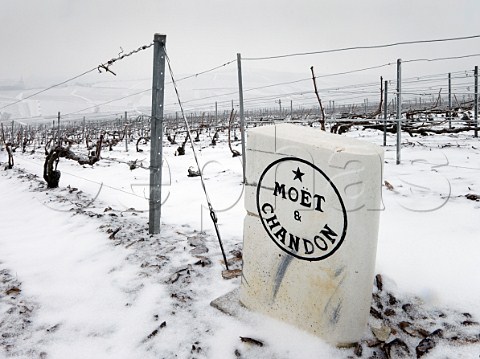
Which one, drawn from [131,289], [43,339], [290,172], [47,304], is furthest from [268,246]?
[47,304]

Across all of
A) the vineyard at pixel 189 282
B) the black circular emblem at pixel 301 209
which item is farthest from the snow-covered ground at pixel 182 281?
the black circular emblem at pixel 301 209

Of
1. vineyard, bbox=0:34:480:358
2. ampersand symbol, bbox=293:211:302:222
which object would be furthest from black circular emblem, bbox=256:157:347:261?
vineyard, bbox=0:34:480:358

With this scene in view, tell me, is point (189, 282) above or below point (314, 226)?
below

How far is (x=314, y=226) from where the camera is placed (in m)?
1.60

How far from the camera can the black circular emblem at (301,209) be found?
1.54 metres

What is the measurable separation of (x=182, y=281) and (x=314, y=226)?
1.12 m

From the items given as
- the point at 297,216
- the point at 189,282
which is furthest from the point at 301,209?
the point at 189,282

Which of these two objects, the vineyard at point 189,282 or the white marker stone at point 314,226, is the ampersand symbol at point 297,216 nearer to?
the white marker stone at point 314,226

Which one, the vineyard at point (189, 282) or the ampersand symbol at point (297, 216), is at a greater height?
the ampersand symbol at point (297, 216)

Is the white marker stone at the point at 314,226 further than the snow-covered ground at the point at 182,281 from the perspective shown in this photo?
No

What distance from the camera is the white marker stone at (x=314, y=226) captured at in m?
1.50

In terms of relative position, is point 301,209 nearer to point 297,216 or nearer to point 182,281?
point 297,216

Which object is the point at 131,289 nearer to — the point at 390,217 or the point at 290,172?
the point at 290,172

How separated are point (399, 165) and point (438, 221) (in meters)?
2.98
